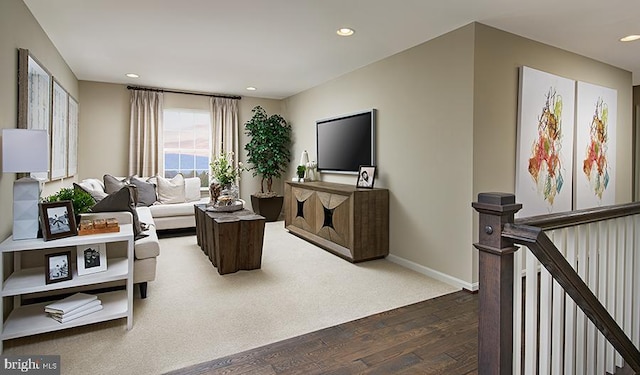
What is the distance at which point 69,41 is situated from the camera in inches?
148

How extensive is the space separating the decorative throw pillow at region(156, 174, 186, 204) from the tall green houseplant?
1.44m

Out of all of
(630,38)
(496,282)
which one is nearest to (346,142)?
(630,38)

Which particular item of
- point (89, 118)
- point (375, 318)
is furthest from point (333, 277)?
point (89, 118)

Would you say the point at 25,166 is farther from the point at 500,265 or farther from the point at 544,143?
the point at 544,143

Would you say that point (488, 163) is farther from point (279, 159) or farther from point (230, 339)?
point (279, 159)

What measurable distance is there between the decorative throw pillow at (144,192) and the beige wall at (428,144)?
3.50 m

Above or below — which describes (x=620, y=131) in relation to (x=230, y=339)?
above

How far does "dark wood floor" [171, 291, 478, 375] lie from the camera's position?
2035mm

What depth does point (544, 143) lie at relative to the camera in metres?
3.71

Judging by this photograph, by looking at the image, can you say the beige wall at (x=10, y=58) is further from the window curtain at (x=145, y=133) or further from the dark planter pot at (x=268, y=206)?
the dark planter pot at (x=268, y=206)

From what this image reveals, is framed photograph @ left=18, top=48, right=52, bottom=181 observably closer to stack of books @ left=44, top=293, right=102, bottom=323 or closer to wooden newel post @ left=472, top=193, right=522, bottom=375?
stack of books @ left=44, top=293, right=102, bottom=323

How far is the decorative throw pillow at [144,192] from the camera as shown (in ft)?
18.0

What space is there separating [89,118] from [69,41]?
7.52ft

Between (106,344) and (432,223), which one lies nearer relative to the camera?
(106,344)
